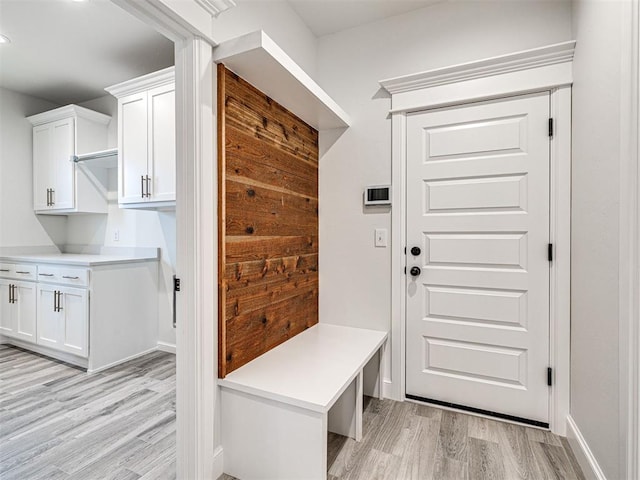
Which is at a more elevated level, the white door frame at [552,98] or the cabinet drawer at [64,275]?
the white door frame at [552,98]

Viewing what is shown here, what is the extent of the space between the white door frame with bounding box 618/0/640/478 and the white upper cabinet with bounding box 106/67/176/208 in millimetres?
2659

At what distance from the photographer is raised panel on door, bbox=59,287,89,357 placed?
276 cm

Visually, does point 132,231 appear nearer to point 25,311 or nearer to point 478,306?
point 25,311

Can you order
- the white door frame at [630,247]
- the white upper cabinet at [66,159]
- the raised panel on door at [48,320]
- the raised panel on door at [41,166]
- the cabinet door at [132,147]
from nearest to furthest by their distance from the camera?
the white door frame at [630,247], the cabinet door at [132,147], the raised panel on door at [48,320], the white upper cabinet at [66,159], the raised panel on door at [41,166]

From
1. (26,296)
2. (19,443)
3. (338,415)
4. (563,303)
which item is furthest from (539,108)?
(26,296)

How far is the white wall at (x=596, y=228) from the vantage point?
1271 millimetres

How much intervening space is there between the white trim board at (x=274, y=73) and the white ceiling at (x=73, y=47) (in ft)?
4.34

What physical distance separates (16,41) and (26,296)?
87.6 inches

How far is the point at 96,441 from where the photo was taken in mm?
1827

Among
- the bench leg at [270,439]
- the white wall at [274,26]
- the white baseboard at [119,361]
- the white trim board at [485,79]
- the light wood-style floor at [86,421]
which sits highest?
the white wall at [274,26]

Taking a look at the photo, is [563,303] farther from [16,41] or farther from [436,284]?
[16,41]

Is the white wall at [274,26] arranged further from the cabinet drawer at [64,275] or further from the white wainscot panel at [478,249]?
the cabinet drawer at [64,275]

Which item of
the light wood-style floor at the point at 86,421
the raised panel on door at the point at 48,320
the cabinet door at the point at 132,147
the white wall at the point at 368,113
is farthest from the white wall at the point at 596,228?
the raised panel on door at the point at 48,320

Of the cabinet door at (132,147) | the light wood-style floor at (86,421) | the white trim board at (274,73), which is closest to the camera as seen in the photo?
the white trim board at (274,73)
